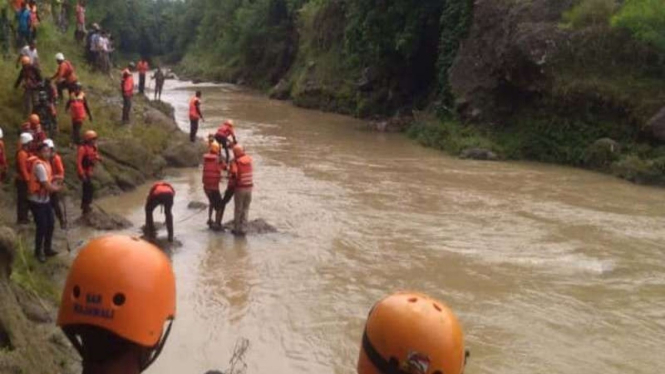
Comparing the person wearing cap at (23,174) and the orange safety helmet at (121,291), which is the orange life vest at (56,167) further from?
the orange safety helmet at (121,291)

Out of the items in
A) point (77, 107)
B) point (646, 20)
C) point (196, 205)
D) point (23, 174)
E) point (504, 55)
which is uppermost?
point (646, 20)

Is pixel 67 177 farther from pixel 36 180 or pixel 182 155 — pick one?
pixel 36 180

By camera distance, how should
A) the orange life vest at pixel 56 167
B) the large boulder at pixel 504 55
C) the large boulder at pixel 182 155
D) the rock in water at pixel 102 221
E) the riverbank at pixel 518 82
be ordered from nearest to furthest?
the orange life vest at pixel 56 167 → the rock in water at pixel 102 221 → the large boulder at pixel 182 155 → the riverbank at pixel 518 82 → the large boulder at pixel 504 55

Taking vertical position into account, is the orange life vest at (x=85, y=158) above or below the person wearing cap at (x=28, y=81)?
below

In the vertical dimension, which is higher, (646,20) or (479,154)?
(646,20)

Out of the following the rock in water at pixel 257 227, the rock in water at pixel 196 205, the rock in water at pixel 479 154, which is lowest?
the rock in water at pixel 196 205

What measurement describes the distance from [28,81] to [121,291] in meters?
14.5

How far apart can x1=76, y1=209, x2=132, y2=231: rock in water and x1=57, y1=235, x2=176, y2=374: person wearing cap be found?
36.1ft

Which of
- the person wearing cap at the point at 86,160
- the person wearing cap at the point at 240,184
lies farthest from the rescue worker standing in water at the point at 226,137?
the person wearing cap at the point at 86,160

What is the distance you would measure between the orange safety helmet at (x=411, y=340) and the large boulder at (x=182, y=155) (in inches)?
702

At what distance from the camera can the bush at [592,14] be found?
2322cm

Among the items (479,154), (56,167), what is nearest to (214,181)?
(56,167)

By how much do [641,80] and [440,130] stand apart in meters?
Answer: 6.47

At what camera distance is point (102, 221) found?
13383mm
